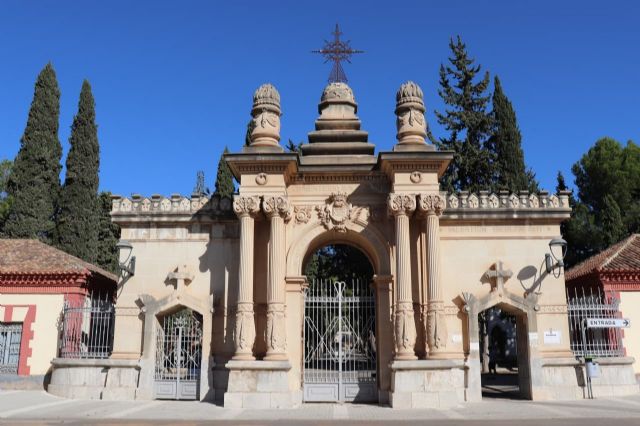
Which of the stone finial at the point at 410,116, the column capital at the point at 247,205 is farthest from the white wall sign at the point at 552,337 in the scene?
the column capital at the point at 247,205

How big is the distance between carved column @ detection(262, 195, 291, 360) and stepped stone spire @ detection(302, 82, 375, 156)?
2.90m

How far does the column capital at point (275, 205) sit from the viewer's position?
671 inches

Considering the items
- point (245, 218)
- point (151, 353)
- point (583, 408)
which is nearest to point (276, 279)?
point (245, 218)

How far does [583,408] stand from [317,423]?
7.09m

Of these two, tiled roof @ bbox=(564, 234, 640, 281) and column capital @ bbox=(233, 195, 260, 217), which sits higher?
column capital @ bbox=(233, 195, 260, 217)

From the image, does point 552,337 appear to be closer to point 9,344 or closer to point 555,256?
point 555,256

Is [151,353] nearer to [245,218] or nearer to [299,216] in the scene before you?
[245,218]

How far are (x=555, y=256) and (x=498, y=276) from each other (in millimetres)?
1970

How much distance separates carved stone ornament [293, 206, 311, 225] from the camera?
18.0 m

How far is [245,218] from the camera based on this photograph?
1716 centimetres

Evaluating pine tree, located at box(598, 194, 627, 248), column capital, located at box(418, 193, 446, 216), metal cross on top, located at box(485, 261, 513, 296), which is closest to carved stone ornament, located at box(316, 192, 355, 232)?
column capital, located at box(418, 193, 446, 216)

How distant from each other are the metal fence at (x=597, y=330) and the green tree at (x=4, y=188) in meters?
31.5

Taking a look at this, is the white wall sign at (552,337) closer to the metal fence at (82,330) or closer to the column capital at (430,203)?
the column capital at (430,203)

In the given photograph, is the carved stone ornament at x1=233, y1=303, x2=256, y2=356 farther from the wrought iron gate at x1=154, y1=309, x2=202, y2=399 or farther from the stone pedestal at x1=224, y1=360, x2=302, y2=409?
the wrought iron gate at x1=154, y1=309, x2=202, y2=399
